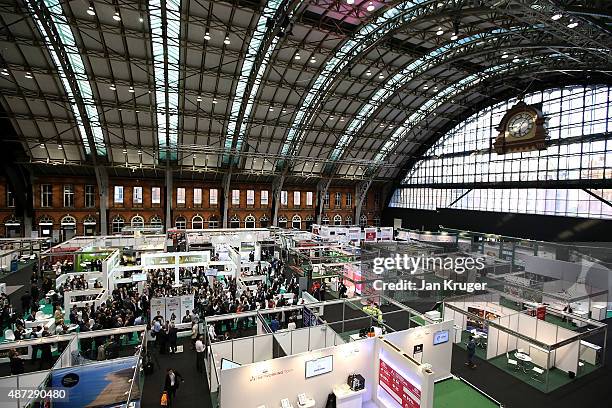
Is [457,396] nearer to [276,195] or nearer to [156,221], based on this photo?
[276,195]

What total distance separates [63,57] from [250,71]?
9963 millimetres

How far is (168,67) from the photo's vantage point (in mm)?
19312

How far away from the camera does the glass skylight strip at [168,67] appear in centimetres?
1619

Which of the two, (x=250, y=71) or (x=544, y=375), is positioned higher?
(x=250, y=71)

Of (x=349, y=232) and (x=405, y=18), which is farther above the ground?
(x=405, y=18)

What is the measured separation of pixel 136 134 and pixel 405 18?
20.2 meters

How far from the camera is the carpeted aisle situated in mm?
7794

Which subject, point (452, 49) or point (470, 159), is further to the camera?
point (470, 159)

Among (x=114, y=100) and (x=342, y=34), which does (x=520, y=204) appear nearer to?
(x=342, y=34)

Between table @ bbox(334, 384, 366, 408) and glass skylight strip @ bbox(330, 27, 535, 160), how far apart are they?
59.1ft

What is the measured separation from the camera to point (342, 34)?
17750mm

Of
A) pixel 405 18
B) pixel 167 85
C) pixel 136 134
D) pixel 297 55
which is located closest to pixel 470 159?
pixel 405 18

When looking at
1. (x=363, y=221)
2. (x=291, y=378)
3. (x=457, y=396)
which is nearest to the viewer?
(x=291, y=378)

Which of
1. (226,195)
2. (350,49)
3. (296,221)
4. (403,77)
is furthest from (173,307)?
(296,221)
